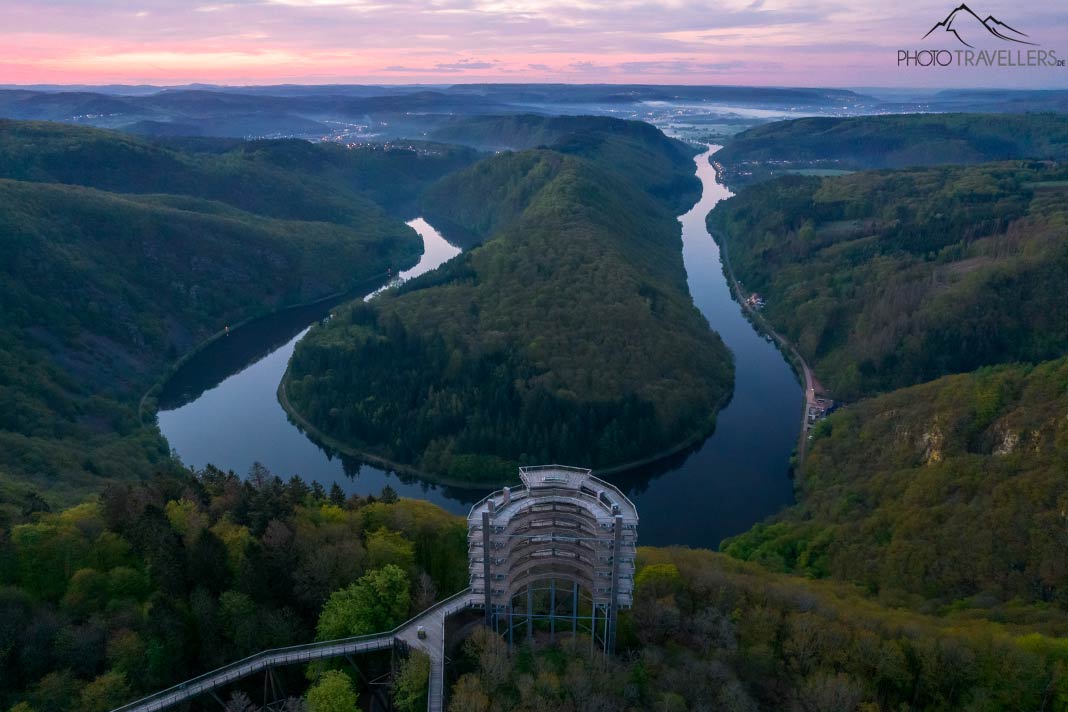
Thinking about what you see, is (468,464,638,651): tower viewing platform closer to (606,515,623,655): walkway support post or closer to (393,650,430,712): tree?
(606,515,623,655): walkway support post

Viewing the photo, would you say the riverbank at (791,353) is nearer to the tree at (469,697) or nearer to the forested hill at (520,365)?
the forested hill at (520,365)

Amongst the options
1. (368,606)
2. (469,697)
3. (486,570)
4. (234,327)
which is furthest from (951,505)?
(234,327)

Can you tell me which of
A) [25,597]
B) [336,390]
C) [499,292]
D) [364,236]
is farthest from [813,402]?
[364,236]

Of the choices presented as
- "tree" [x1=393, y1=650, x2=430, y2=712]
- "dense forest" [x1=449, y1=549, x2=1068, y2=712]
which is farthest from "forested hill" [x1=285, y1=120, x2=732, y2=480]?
"tree" [x1=393, y1=650, x2=430, y2=712]

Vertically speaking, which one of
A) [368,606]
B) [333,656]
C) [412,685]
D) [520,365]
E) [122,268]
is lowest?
[333,656]

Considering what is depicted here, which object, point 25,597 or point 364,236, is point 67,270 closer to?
point 364,236

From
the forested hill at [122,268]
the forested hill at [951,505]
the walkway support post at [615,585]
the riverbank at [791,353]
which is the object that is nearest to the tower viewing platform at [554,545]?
the walkway support post at [615,585]

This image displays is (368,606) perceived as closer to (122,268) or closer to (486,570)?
(486,570)
